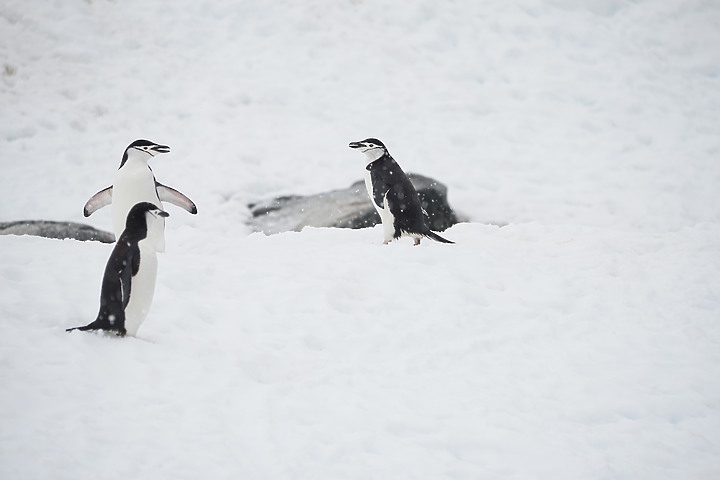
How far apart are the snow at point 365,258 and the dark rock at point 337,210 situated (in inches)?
14.5

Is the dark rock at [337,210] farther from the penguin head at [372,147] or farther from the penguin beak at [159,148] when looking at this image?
the penguin beak at [159,148]

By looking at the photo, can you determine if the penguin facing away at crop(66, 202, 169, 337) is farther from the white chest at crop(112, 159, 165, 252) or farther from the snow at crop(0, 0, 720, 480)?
the white chest at crop(112, 159, 165, 252)

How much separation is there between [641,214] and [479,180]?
2182 millimetres

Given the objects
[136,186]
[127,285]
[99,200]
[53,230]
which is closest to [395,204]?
[136,186]

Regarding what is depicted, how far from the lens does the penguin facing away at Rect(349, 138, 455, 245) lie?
579 centimetres

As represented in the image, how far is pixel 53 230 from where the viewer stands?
6824 millimetres

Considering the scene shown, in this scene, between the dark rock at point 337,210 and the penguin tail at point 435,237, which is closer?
the penguin tail at point 435,237

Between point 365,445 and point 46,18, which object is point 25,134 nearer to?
point 46,18

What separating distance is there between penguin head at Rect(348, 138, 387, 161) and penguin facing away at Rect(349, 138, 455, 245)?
184mm

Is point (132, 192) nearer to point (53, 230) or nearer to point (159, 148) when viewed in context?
point (159, 148)

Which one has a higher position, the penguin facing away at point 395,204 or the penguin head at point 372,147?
the penguin head at point 372,147

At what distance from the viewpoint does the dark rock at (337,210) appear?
7480mm

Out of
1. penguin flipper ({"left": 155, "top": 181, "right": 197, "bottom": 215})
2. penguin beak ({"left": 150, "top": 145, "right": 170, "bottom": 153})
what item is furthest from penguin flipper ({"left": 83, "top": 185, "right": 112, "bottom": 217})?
penguin beak ({"left": 150, "top": 145, "right": 170, "bottom": 153})

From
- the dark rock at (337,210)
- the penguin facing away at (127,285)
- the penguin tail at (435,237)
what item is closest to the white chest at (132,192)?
the penguin facing away at (127,285)
